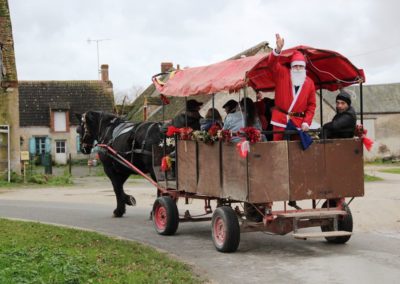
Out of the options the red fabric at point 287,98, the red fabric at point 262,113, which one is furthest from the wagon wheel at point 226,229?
the red fabric at point 262,113

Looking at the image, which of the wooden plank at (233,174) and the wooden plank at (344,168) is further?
the wooden plank at (344,168)

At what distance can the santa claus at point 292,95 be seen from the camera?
920 cm

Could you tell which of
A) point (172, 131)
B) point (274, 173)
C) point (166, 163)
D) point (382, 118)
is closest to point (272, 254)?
point (274, 173)

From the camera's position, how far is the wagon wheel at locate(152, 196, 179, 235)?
11039 millimetres

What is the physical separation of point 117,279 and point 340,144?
372cm

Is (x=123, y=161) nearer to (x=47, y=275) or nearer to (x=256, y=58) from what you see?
(x=256, y=58)

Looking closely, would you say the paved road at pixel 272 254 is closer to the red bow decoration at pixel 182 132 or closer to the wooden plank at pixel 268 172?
the wooden plank at pixel 268 172

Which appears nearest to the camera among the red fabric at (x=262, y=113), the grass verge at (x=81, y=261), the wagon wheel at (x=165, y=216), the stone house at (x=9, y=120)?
the grass verge at (x=81, y=261)

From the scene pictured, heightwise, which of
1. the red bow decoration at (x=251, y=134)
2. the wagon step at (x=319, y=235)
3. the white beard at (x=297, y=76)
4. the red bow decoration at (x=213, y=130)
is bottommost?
the wagon step at (x=319, y=235)

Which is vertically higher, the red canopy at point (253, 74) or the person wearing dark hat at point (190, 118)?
the red canopy at point (253, 74)

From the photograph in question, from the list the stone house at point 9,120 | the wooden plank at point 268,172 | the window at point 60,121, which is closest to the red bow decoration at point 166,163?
the wooden plank at point 268,172

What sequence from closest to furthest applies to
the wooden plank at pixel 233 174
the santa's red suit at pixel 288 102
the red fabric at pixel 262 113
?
the wooden plank at pixel 233 174, the santa's red suit at pixel 288 102, the red fabric at pixel 262 113

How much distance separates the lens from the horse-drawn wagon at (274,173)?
880cm

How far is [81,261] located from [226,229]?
2128mm
